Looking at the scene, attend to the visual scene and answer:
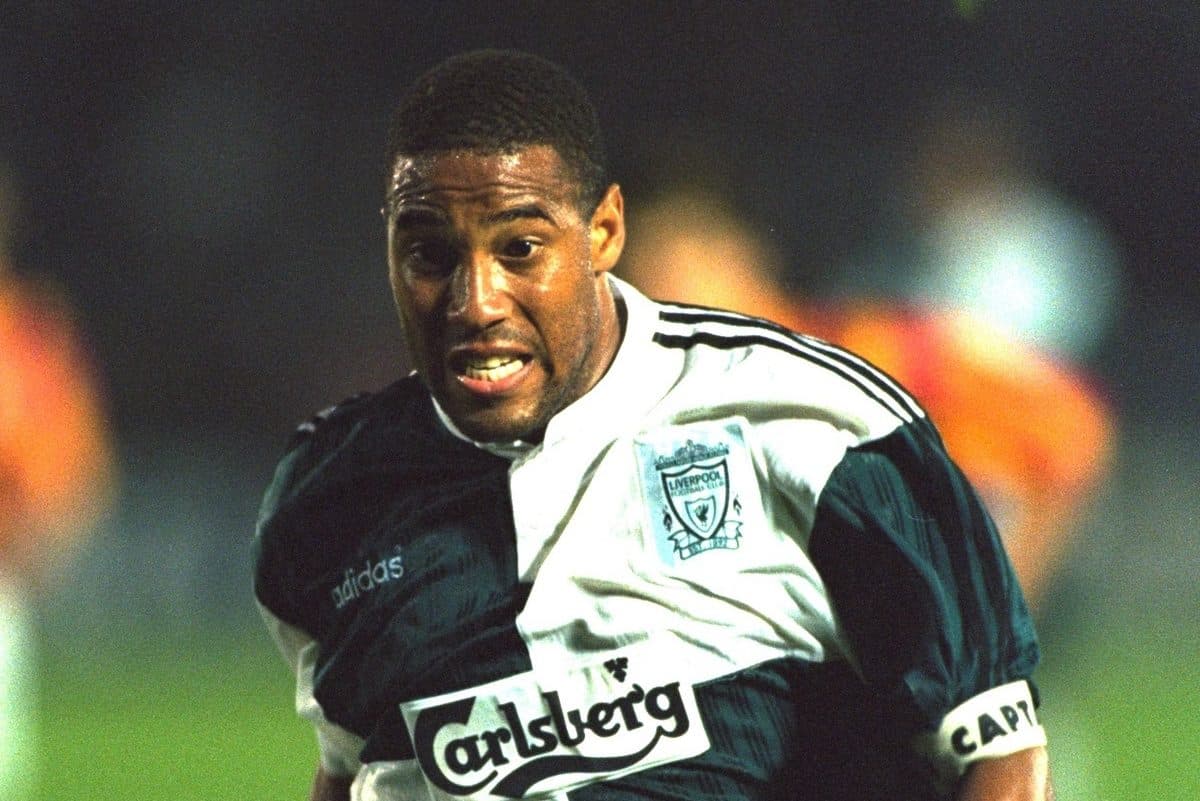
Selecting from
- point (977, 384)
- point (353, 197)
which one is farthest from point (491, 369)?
point (353, 197)

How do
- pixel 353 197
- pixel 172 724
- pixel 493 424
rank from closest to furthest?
pixel 493 424, pixel 172 724, pixel 353 197

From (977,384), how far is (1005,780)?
284 centimetres

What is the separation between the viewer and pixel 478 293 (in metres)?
2.16

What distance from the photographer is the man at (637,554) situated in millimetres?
2084

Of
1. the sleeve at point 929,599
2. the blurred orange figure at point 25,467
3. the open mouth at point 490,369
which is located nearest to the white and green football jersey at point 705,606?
the sleeve at point 929,599

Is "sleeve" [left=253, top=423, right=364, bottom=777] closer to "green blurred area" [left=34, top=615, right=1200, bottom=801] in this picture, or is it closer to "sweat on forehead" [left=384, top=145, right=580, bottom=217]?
"sweat on forehead" [left=384, top=145, right=580, bottom=217]

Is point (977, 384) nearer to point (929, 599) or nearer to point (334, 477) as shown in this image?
point (334, 477)

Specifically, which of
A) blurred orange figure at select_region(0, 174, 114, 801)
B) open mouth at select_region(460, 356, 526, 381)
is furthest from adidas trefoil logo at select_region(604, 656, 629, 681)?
blurred orange figure at select_region(0, 174, 114, 801)

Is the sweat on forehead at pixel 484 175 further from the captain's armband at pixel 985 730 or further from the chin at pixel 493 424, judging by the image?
the captain's armband at pixel 985 730

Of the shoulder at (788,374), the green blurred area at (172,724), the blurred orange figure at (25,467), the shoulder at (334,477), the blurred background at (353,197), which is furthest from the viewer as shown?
the blurred background at (353,197)

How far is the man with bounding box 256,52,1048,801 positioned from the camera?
2.08 meters

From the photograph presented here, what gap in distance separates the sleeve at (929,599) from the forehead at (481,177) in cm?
46

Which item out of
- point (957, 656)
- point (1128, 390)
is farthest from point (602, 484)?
point (1128, 390)

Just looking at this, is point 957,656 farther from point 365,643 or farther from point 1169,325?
point 1169,325
